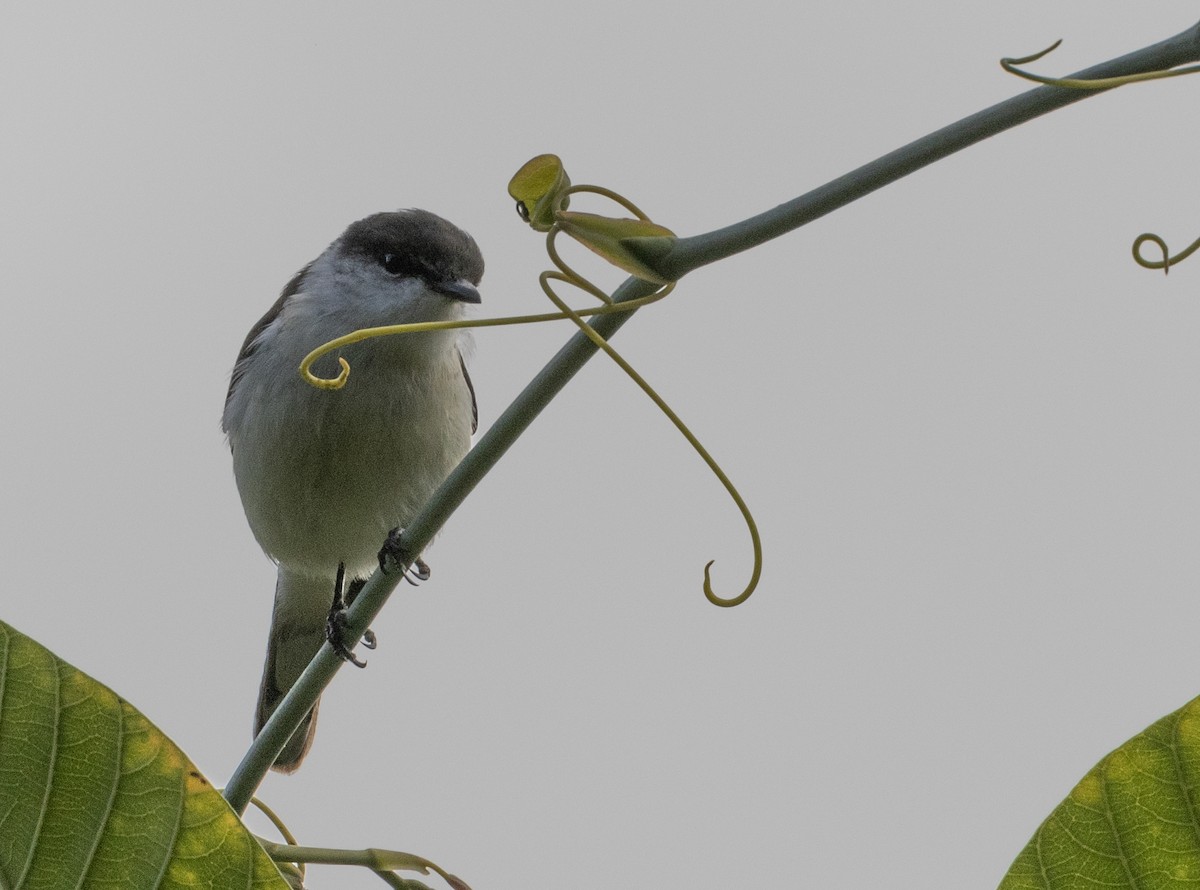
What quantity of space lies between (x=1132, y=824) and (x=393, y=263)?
3634mm

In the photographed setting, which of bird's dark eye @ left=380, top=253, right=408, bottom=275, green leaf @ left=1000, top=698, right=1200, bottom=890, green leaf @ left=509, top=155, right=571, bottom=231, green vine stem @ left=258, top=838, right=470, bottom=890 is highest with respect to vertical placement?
green leaf @ left=509, top=155, right=571, bottom=231

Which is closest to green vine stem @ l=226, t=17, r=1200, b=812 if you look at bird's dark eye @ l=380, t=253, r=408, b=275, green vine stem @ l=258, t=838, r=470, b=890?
green vine stem @ l=258, t=838, r=470, b=890

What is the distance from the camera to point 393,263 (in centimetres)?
447

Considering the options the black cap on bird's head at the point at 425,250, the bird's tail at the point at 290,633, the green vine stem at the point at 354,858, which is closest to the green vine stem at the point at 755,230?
the green vine stem at the point at 354,858

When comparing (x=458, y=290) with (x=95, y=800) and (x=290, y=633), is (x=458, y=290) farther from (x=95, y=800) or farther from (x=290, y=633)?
(x=95, y=800)

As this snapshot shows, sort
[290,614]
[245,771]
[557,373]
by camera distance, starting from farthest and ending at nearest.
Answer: [290,614], [245,771], [557,373]

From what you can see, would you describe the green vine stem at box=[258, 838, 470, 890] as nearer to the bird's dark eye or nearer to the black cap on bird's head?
the black cap on bird's head

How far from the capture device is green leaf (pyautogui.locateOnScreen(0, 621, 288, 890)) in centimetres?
114

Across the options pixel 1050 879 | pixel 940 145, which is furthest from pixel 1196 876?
pixel 940 145

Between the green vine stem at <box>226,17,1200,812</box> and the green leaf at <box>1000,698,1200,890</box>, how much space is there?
0.53 meters

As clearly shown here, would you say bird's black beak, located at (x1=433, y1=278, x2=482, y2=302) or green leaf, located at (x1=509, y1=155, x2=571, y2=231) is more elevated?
green leaf, located at (x1=509, y1=155, x2=571, y2=231)

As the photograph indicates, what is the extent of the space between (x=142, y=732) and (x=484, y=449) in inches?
16.9

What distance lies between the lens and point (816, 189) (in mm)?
1040

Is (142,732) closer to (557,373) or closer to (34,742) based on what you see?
(34,742)
